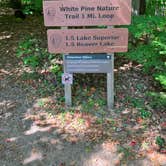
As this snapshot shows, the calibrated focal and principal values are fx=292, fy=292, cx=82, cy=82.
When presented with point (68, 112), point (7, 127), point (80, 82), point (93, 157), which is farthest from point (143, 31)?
point (7, 127)

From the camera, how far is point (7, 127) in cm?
396

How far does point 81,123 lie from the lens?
3.96m

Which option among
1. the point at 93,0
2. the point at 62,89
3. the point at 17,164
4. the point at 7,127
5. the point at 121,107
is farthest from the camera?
the point at 62,89

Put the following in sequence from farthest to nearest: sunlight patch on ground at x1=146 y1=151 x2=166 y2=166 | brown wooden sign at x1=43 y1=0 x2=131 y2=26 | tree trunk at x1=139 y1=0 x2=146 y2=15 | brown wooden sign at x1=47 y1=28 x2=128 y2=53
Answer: tree trunk at x1=139 y1=0 x2=146 y2=15
brown wooden sign at x1=47 y1=28 x2=128 y2=53
brown wooden sign at x1=43 y1=0 x2=131 y2=26
sunlight patch on ground at x1=146 y1=151 x2=166 y2=166

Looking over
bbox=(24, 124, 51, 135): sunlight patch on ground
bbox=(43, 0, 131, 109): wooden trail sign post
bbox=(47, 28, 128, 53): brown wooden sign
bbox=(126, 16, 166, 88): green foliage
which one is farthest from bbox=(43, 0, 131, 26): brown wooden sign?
bbox=(24, 124, 51, 135): sunlight patch on ground

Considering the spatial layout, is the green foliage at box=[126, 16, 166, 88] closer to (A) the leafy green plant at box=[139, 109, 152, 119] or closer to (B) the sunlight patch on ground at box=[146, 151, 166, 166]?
(A) the leafy green plant at box=[139, 109, 152, 119]

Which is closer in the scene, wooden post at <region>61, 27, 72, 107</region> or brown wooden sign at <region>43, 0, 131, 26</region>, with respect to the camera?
brown wooden sign at <region>43, 0, 131, 26</region>

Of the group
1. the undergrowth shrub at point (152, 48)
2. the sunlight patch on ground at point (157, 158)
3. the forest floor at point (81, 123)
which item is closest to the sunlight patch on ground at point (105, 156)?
the forest floor at point (81, 123)

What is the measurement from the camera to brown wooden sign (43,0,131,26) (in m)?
3.69

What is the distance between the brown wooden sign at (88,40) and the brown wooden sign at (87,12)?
124mm

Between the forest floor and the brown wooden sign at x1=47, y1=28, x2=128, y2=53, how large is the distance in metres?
0.83

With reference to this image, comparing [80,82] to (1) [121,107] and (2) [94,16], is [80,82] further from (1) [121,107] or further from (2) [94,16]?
(2) [94,16]

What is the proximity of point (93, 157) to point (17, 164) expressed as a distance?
0.88 m

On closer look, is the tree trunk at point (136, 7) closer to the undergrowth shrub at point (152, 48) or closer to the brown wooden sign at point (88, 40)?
the undergrowth shrub at point (152, 48)
